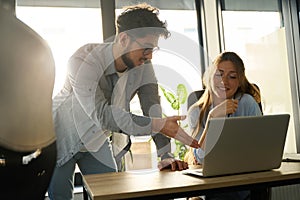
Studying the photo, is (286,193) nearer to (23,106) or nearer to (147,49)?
(147,49)

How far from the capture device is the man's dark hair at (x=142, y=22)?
4.90 feet

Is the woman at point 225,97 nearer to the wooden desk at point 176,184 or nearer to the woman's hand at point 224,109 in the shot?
the woman's hand at point 224,109

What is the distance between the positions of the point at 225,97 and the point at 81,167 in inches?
38.3

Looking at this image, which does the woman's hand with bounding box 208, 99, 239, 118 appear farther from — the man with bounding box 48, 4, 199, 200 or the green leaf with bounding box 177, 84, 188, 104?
the green leaf with bounding box 177, 84, 188, 104

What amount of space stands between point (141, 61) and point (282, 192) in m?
0.88

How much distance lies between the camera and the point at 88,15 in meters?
3.10

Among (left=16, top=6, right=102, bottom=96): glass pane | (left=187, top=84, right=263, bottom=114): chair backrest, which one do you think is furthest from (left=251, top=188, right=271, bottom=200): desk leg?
(left=16, top=6, right=102, bottom=96): glass pane

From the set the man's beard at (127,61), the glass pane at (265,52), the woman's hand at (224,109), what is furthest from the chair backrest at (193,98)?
the glass pane at (265,52)

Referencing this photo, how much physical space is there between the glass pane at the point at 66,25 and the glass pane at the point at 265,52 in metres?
1.40

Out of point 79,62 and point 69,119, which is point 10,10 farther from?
point 69,119

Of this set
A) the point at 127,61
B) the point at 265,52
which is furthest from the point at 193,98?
the point at 265,52

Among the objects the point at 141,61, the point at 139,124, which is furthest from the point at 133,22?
the point at 139,124

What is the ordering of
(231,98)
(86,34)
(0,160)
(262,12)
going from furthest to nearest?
(262,12), (86,34), (231,98), (0,160)

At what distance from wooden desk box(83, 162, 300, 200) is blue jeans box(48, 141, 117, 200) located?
42cm
